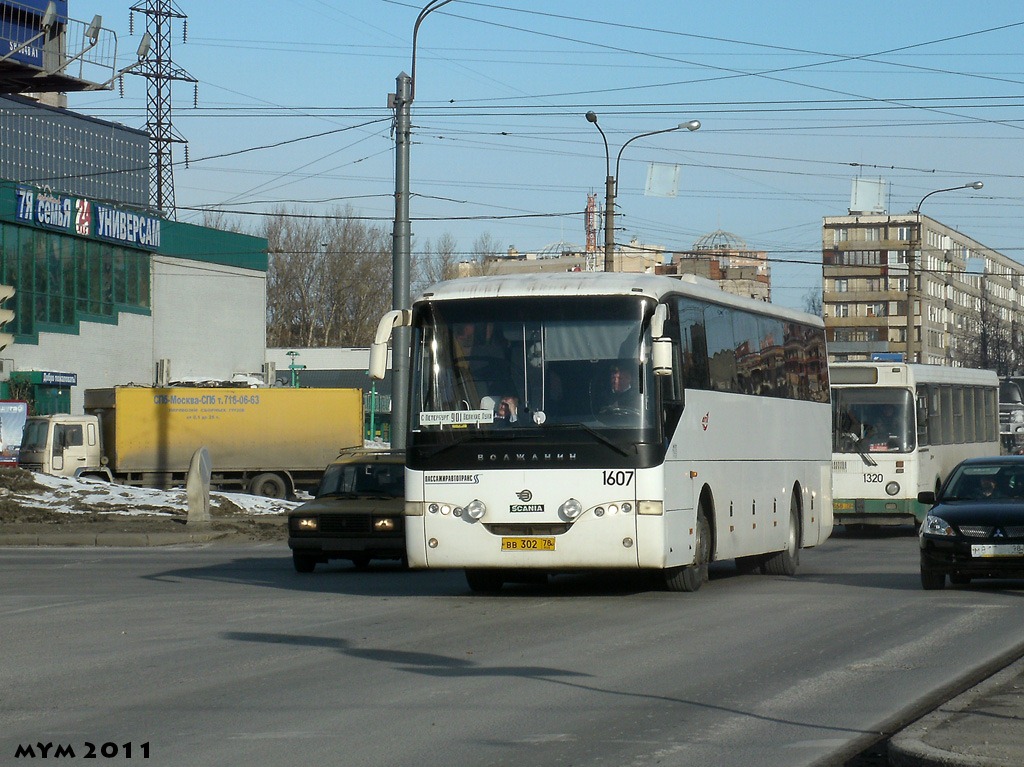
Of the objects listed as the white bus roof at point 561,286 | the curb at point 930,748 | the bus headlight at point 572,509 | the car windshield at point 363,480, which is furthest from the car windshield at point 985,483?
the curb at point 930,748

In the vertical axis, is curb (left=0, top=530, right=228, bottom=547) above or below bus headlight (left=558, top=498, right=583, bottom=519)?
below

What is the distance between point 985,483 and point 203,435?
92.0ft

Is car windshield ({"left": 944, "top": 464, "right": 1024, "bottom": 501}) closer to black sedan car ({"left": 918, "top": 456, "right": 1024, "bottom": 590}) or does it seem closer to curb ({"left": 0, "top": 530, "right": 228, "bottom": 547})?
black sedan car ({"left": 918, "top": 456, "right": 1024, "bottom": 590})

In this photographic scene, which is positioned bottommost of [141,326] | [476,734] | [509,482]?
[476,734]

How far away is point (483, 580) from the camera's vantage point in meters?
16.4

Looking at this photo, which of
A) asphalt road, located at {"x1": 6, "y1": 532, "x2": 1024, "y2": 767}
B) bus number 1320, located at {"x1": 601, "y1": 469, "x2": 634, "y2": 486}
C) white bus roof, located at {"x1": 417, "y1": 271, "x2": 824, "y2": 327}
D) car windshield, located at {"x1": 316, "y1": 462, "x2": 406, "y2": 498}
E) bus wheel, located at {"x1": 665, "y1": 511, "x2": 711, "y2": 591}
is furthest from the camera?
car windshield, located at {"x1": 316, "y1": 462, "x2": 406, "y2": 498}

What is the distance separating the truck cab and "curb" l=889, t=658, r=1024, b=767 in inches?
1343

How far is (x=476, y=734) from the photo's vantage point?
7746mm

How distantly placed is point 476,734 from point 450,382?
7486 mm

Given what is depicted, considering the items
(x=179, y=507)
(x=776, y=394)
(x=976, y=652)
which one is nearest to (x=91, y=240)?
(x=179, y=507)

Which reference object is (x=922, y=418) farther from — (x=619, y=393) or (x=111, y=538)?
(x=619, y=393)

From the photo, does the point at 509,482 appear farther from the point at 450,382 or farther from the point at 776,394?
the point at 776,394

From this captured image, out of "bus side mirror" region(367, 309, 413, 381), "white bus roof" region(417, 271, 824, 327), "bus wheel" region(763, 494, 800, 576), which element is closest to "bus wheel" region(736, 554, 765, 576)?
"bus wheel" region(763, 494, 800, 576)

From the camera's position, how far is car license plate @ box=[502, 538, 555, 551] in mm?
14625
